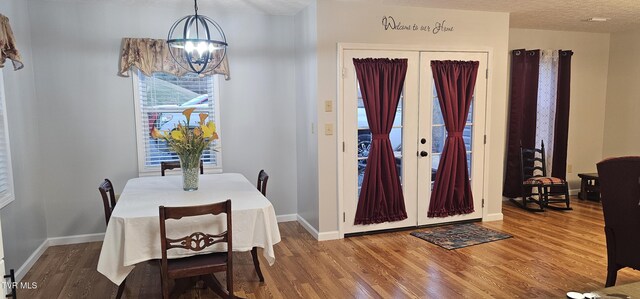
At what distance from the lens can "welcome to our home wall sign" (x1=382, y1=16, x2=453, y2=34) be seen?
178 inches

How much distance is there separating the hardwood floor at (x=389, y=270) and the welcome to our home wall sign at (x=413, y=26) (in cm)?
216

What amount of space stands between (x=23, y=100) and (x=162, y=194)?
1.75 metres

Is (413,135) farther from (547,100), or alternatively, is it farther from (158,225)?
Result: (158,225)

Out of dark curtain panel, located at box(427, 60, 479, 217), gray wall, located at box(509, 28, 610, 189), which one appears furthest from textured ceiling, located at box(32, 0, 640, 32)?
gray wall, located at box(509, 28, 610, 189)

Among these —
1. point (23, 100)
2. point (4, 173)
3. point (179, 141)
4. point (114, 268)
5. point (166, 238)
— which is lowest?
point (114, 268)

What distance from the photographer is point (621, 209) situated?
9.66 feet

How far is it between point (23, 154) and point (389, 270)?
3.33 m

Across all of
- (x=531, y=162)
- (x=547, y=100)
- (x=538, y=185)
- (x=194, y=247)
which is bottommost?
(x=538, y=185)

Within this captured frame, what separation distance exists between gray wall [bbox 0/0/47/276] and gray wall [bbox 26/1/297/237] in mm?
104

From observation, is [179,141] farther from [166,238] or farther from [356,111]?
[356,111]

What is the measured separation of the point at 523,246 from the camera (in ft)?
14.0

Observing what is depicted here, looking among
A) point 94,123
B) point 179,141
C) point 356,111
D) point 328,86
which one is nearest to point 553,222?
point 356,111

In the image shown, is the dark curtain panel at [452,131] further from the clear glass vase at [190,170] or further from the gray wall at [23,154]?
the gray wall at [23,154]

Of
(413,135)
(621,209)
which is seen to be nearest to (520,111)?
(413,135)
